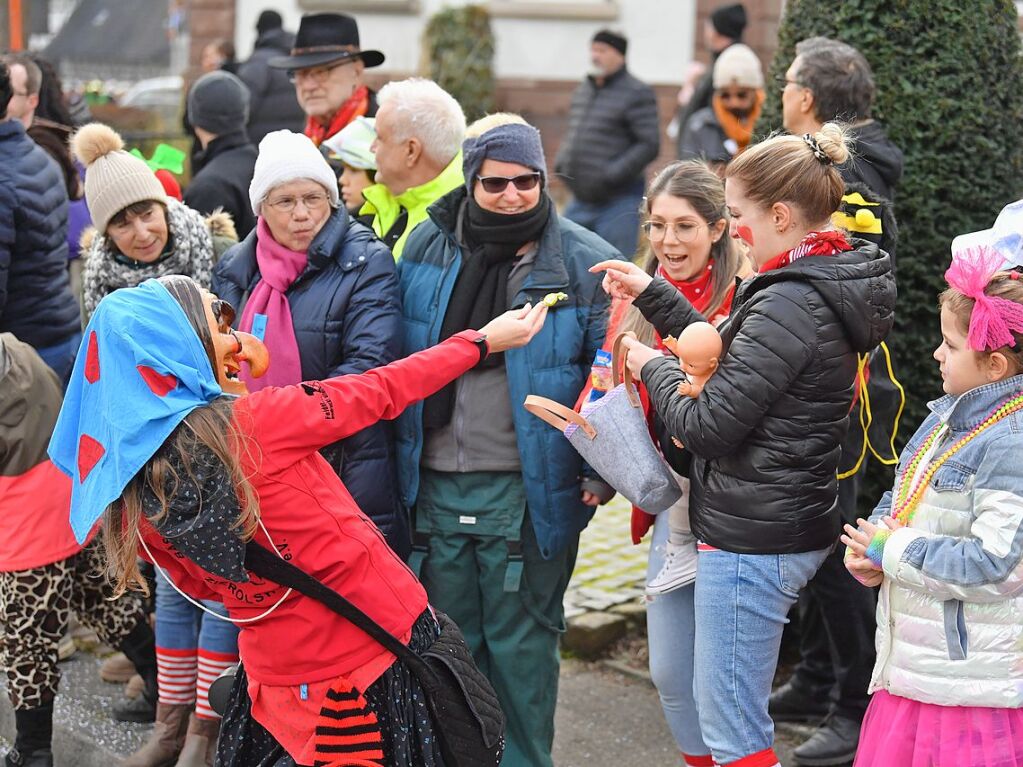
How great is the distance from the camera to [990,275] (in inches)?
110

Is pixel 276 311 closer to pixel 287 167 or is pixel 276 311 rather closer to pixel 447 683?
pixel 287 167

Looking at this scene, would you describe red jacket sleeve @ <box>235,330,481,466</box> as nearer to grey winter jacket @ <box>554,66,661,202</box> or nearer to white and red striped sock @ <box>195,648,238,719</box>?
white and red striped sock @ <box>195,648,238,719</box>

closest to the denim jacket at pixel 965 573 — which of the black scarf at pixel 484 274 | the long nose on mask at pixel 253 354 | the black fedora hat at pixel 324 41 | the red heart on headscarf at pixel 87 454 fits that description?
the black scarf at pixel 484 274

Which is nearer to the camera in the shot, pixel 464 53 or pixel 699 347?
pixel 699 347

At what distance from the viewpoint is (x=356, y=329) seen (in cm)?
384

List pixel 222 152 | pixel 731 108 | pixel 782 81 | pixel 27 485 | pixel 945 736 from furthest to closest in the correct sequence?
pixel 731 108, pixel 222 152, pixel 782 81, pixel 27 485, pixel 945 736

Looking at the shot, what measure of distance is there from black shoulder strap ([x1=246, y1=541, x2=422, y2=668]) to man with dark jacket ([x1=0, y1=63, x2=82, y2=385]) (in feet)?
7.54

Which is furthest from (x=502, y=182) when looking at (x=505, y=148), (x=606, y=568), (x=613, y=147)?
(x=613, y=147)

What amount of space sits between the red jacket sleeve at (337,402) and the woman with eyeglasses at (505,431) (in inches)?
24.6

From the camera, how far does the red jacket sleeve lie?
9.59 ft

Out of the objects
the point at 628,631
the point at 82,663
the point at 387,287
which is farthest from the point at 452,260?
the point at 82,663

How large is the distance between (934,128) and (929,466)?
1.92 metres

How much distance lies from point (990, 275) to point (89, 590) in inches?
121

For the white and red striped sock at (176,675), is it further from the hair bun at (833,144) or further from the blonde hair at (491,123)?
the hair bun at (833,144)
